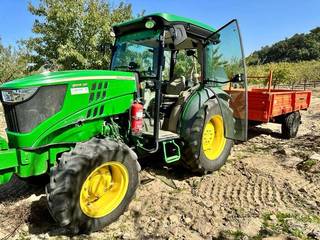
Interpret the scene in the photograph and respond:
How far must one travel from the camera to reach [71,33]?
44.3 feet

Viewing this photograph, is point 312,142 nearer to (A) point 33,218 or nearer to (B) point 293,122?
(B) point 293,122

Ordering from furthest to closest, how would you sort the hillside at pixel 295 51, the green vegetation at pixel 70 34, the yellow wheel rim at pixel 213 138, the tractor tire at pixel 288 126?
the hillside at pixel 295 51 < the green vegetation at pixel 70 34 < the tractor tire at pixel 288 126 < the yellow wheel rim at pixel 213 138

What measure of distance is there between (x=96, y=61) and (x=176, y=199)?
9.98 metres

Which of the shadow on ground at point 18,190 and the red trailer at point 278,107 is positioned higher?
the red trailer at point 278,107

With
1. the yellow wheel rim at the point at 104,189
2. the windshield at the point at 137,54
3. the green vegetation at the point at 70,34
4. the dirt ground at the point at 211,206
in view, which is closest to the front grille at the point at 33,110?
the yellow wheel rim at the point at 104,189

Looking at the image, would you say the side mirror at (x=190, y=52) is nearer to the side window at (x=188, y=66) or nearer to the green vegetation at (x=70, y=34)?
the side window at (x=188, y=66)

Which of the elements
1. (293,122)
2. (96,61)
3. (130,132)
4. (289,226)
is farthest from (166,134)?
(96,61)

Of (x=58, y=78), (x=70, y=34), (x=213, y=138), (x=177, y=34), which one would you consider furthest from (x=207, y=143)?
(x=70, y=34)

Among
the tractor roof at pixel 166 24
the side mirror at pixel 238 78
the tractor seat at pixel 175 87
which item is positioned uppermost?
the tractor roof at pixel 166 24

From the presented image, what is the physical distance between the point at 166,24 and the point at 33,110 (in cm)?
197

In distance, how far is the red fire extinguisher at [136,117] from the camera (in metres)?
4.16

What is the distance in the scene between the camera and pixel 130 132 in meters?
4.26

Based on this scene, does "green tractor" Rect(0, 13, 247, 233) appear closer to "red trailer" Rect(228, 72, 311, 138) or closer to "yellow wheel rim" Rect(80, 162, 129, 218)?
"yellow wheel rim" Rect(80, 162, 129, 218)

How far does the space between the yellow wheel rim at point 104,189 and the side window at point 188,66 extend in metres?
2.23
